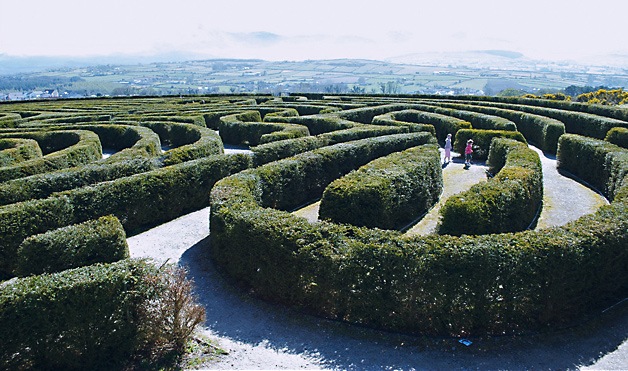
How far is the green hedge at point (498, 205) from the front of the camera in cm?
1231

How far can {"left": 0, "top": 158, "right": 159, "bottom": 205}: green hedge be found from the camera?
13.7 m

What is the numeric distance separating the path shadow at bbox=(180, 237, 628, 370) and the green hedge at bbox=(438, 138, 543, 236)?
3905 millimetres

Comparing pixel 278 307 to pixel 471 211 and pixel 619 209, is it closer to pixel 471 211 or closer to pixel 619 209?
pixel 471 211

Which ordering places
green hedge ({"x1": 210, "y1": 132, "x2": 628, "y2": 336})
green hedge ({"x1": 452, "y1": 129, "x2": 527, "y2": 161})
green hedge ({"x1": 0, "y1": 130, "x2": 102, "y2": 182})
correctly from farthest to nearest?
1. green hedge ({"x1": 452, "y1": 129, "x2": 527, "y2": 161})
2. green hedge ({"x1": 0, "y1": 130, "x2": 102, "y2": 182})
3. green hedge ({"x1": 210, "y1": 132, "x2": 628, "y2": 336})

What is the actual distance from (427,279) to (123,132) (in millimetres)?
24021

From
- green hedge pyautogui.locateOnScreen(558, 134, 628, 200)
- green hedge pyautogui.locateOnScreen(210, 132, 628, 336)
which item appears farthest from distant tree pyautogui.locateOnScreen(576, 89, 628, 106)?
green hedge pyautogui.locateOnScreen(210, 132, 628, 336)

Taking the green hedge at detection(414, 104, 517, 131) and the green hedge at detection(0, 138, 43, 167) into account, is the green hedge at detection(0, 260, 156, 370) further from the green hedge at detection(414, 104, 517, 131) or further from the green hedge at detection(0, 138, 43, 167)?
the green hedge at detection(414, 104, 517, 131)

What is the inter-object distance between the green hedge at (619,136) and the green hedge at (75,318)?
24194mm

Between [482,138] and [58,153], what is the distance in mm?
21457

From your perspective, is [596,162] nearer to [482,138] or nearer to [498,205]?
[482,138]

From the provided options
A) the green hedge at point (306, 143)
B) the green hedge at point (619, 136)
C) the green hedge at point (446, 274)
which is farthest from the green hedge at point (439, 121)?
the green hedge at point (446, 274)

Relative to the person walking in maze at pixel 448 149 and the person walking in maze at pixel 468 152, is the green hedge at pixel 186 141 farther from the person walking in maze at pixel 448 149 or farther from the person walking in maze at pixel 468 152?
the person walking in maze at pixel 468 152

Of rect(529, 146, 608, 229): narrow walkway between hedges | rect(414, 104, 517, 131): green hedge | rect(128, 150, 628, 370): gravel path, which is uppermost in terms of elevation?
rect(414, 104, 517, 131): green hedge

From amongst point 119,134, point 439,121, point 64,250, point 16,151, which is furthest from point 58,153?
point 439,121
